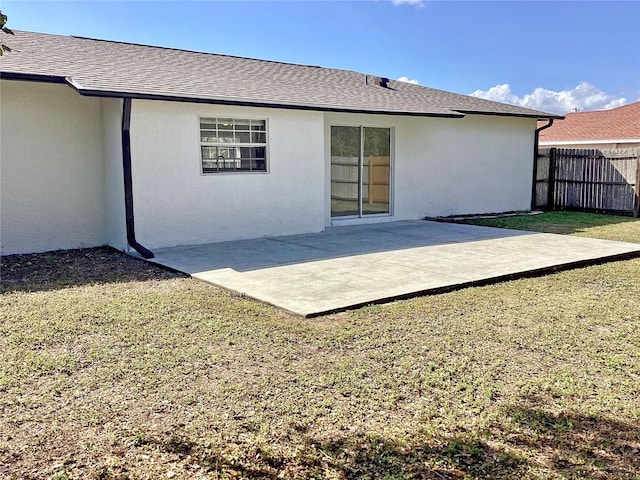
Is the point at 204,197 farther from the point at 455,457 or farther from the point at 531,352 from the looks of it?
the point at 455,457

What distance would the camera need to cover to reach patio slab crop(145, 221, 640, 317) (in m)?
6.23

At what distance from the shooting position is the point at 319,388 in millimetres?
3729

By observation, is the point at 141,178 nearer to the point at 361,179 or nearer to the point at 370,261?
the point at 370,261

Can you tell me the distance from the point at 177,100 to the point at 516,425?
7.29 meters

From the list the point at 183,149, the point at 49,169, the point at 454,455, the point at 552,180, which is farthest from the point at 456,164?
the point at 454,455

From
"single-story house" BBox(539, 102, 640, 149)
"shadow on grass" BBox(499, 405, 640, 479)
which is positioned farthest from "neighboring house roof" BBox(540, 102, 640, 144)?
"shadow on grass" BBox(499, 405, 640, 479)

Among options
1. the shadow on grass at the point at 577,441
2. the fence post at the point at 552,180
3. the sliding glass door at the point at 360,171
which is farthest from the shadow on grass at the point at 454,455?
the fence post at the point at 552,180

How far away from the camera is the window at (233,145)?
9586 millimetres

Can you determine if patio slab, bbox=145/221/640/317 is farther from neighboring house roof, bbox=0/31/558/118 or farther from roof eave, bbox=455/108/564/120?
roof eave, bbox=455/108/564/120

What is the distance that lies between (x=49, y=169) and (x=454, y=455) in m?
8.38

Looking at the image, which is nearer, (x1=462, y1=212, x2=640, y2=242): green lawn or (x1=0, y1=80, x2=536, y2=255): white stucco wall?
(x1=0, y1=80, x2=536, y2=255): white stucco wall

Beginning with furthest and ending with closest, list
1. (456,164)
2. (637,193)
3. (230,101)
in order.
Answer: (637,193)
(456,164)
(230,101)

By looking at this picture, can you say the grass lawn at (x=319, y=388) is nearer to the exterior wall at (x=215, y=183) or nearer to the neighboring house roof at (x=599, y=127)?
the exterior wall at (x=215, y=183)

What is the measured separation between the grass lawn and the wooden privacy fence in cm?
1005
